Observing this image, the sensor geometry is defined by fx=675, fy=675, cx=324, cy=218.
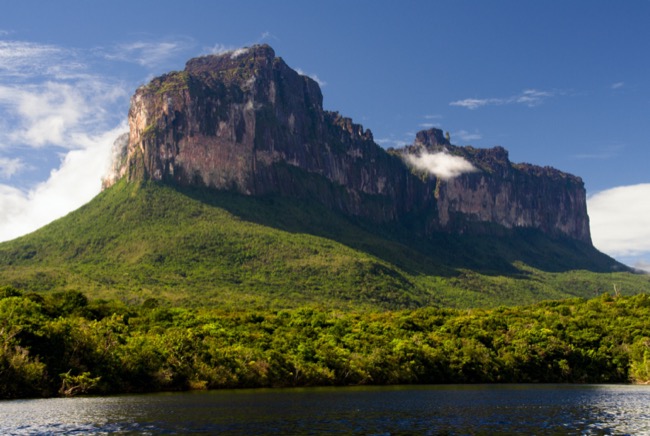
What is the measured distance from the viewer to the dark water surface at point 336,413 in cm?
5350

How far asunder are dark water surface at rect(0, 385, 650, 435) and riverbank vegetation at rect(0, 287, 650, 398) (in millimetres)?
6350

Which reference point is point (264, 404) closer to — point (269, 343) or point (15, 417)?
point (15, 417)

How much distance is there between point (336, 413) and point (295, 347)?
142 ft

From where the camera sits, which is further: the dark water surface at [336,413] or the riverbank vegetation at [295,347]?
the riverbank vegetation at [295,347]

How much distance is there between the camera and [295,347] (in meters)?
107

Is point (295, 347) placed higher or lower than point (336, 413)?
higher

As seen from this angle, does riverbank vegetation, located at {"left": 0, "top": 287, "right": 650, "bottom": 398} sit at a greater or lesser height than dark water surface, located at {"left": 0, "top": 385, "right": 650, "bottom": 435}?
greater

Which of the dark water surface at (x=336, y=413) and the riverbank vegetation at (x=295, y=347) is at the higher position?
the riverbank vegetation at (x=295, y=347)

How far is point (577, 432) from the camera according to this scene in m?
51.6

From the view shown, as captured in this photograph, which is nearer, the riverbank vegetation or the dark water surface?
the dark water surface

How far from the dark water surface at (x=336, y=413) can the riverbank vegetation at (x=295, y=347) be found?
635 centimetres

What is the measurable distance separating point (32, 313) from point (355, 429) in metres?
59.6

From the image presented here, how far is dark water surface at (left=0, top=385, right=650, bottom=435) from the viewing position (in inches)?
2106

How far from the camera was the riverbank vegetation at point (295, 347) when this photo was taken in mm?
85250
